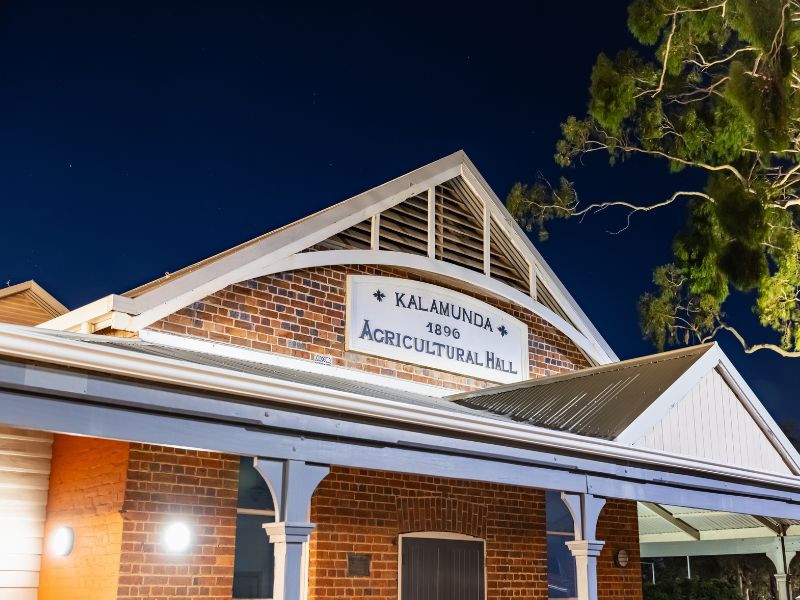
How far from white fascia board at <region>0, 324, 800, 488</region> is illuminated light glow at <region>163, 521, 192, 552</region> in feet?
8.18

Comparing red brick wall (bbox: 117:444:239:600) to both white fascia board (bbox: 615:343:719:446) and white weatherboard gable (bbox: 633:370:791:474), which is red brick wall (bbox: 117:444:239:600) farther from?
white weatherboard gable (bbox: 633:370:791:474)

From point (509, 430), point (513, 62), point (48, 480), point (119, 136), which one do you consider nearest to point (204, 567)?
point (48, 480)

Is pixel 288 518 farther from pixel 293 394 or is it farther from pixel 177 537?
pixel 177 537

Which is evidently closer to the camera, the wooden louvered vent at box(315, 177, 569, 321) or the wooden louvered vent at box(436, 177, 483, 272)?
the wooden louvered vent at box(315, 177, 569, 321)

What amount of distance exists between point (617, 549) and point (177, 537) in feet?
23.0

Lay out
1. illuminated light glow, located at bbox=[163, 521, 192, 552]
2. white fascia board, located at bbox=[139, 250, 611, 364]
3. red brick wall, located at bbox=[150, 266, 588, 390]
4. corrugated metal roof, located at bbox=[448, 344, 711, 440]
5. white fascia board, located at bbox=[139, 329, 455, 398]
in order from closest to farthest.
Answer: illuminated light glow, located at bbox=[163, 521, 192, 552] → white fascia board, located at bbox=[139, 329, 455, 398] → corrugated metal roof, located at bbox=[448, 344, 711, 440] → red brick wall, located at bbox=[150, 266, 588, 390] → white fascia board, located at bbox=[139, 250, 611, 364]

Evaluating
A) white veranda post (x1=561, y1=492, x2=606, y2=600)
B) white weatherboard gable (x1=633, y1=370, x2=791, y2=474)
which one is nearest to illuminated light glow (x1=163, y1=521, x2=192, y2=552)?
white veranda post (x1=561, y1=492, x2=606, y2=600)

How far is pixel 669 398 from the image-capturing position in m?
10.5

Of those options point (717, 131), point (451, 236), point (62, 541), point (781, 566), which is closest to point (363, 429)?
point (62, 541)

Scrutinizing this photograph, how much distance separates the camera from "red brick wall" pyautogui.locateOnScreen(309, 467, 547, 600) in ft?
33.7

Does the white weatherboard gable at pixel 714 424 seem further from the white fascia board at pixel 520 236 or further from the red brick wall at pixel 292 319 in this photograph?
the white fascia board at pixel 520 236

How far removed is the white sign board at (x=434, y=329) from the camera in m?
12.0

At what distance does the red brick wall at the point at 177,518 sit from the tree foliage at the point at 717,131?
30.6 ft

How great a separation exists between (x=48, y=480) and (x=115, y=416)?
4.53 metres
